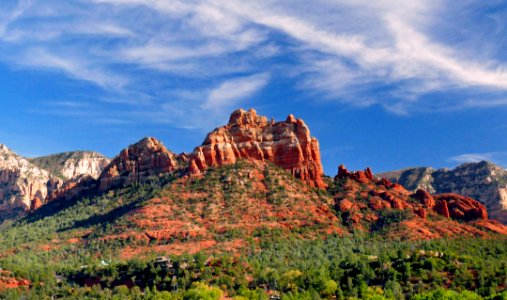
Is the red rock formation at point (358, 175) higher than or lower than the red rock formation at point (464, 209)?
higher

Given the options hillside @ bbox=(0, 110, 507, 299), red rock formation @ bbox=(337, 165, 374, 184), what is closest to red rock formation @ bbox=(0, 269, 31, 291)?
hillside @ bbox=(0, 110, 507, 299)

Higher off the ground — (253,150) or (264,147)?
(264,147)

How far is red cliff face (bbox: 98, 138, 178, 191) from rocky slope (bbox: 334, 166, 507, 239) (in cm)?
5127

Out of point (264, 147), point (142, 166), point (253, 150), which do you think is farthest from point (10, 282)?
point (264, 147)

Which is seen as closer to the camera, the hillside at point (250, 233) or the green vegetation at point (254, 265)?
the green vegetation at point (254, 265)

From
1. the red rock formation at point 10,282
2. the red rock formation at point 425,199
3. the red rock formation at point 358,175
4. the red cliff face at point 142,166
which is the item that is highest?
the red cliff face at point 142,166

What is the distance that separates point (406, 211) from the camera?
163m

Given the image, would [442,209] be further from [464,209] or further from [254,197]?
[254,197]

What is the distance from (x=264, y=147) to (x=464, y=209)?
57.4 metres

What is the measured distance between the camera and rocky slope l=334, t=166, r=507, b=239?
→ 155000 millimetres

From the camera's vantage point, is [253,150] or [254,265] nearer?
[254,265]

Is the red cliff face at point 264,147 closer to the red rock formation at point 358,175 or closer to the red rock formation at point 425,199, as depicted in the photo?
the red rock formation at point 358,175

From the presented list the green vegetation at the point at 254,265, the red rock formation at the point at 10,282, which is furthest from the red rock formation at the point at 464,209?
the red rock formation at the point at 10,282

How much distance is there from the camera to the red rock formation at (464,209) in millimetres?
168125
